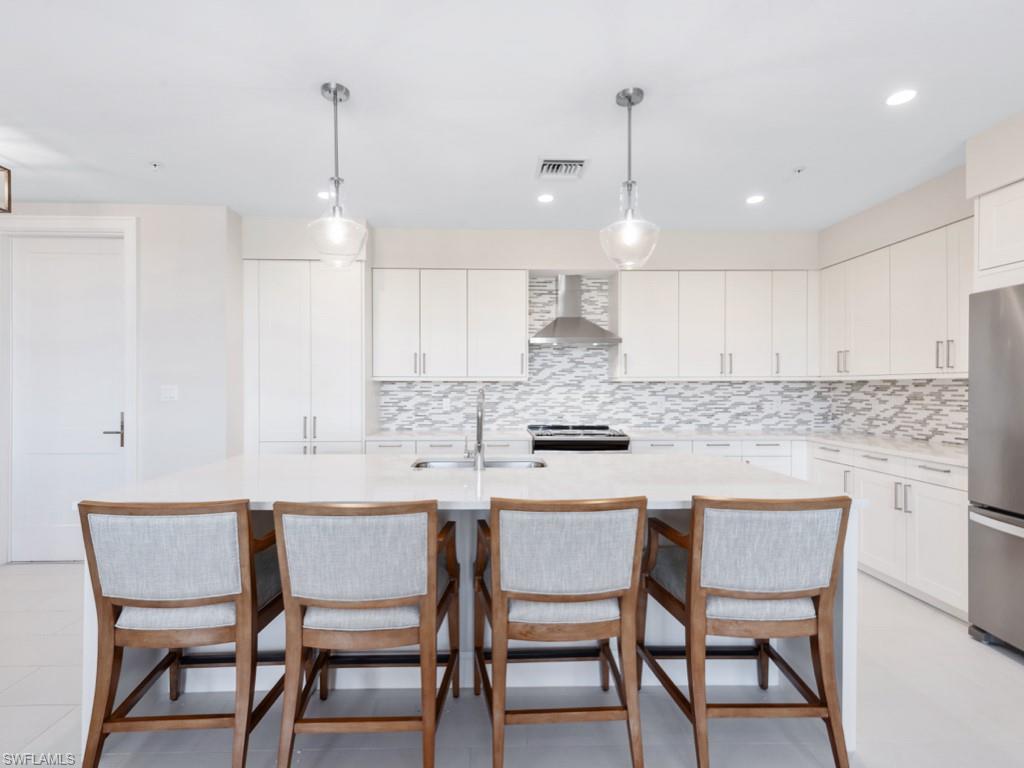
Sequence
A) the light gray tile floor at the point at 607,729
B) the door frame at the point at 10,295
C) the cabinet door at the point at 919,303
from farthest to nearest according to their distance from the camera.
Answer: the door frame at the point at 10,295 < the cabinet door at the point at 919,303 < the light gray tile floor at the point at 607,729

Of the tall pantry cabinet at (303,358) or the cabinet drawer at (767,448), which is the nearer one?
the tall pantry cabinet at (303,358)

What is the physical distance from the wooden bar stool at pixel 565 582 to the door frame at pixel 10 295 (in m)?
3.41

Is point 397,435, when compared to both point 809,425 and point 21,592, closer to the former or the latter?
point 21,592

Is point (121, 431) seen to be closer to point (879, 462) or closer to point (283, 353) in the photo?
point (283, 353)

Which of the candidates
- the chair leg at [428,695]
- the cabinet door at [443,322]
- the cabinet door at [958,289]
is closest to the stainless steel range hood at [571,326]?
the cabinet door at [443,322]

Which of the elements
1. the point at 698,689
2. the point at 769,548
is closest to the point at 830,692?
the point at 698,689

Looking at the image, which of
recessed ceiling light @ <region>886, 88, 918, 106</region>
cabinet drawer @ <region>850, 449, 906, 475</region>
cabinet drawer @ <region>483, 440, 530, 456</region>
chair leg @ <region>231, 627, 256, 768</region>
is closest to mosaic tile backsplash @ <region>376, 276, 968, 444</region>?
cabinet drawer @ <region>483, 440, 530, 456</region>

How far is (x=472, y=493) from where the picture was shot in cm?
190

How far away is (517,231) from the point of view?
4.48 metres

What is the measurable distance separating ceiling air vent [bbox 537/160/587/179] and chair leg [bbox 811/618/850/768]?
2532 mm

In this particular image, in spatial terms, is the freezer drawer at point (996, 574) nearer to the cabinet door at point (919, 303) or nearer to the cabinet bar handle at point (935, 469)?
the cabinet bar handle at point (935, 469)

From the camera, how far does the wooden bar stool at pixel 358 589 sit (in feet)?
5.15

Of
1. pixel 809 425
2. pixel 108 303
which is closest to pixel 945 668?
pixel 809 425

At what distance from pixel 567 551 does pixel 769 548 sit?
63 cm
